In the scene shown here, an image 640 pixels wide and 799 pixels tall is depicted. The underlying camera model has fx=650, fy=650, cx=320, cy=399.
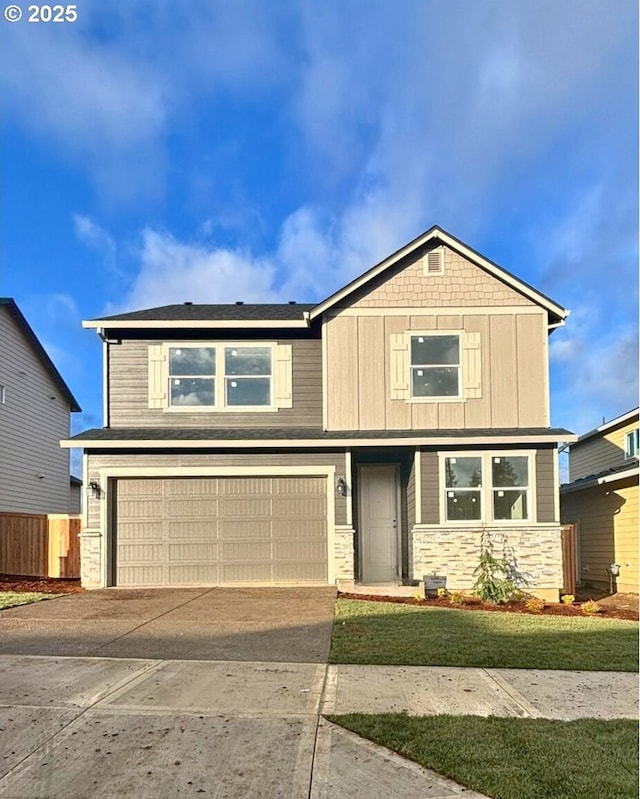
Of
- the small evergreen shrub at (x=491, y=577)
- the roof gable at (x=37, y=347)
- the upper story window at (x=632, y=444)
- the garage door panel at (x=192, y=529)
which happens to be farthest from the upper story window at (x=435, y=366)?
the roof gable at (x=37, y=347)

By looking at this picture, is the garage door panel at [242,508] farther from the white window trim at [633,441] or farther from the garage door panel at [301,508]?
the white window trim at [633,441]

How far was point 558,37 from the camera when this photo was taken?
8.91 m

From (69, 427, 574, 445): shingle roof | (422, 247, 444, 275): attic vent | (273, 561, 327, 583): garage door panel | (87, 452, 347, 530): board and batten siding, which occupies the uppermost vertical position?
(422, 247, 444, 275): attic vent

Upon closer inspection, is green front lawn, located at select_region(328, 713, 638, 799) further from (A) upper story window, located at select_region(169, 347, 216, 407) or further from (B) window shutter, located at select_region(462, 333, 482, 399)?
(A) upper story window, located at select_region(169, 347, 216, 407)

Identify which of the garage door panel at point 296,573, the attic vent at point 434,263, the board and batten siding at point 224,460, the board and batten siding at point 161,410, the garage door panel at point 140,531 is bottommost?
the garage door panel at point 296,573

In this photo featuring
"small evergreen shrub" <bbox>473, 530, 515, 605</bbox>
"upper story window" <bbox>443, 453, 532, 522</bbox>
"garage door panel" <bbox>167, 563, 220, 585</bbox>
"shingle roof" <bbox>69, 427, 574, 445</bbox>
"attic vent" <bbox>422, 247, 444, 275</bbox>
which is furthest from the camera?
"attic vent" <bbox>422, 247, 444, 275</bbox>

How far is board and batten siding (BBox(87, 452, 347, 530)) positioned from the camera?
1277 cm

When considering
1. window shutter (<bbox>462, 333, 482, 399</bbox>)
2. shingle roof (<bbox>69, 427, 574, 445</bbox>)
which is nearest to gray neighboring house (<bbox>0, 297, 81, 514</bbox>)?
shingle roof (<bbox>69, 427, 574, 445</bbox>)

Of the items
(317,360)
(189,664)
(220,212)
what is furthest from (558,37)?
(220,212)

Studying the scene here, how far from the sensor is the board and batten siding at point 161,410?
13398 millimetres

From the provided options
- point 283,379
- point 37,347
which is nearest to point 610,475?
point 283,379

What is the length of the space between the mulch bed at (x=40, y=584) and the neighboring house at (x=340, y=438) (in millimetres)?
559

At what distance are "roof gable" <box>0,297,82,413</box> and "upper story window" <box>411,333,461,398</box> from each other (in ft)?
38.2

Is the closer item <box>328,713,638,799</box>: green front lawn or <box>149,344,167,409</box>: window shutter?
<box>328,713,638,799</box>: green front lawn
